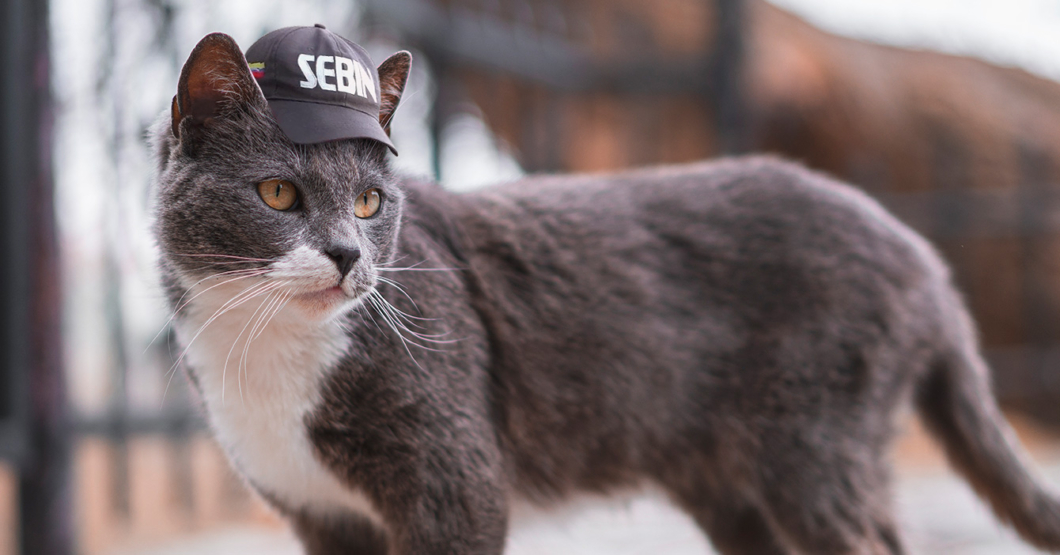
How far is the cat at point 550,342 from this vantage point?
1480 millimetres

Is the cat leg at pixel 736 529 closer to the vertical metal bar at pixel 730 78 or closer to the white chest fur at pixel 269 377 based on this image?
the white chest fur at pixel 269 377

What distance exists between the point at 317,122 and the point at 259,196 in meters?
0.21

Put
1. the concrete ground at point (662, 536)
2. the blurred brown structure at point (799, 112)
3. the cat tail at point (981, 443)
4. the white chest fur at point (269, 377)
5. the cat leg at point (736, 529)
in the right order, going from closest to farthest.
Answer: the white chest fur at point (269, 377)
the cat tail at point (981, 443)
the cat leg at point (736, 529)
the concrete ground at point (662, 536)
the blurred brown structure at point (799, 112)

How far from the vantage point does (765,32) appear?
6.38 metres

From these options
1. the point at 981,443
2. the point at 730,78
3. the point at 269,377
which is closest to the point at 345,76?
the point at 269,377

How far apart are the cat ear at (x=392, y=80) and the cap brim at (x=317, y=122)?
164 millimetres

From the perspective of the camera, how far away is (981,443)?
2301 millimetres

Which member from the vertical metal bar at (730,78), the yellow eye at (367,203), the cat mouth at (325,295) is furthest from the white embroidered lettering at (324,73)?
the vertical metal bar at (730,78)

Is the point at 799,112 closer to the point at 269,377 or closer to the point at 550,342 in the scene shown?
the point at 550,342

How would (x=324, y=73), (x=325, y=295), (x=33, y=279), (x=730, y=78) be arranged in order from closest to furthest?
(x=324, y=73) < (x=325, y=295) < (x=33, y=279) < (x=730, y=78)

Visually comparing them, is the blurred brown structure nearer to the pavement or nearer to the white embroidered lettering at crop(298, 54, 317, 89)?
the pavement

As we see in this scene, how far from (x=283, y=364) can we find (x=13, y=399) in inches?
70.0

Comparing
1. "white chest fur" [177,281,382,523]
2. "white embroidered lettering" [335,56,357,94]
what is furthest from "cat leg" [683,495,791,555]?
"white embroidered lettering" [335,56,357,94]

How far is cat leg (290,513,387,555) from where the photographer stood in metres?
1.96
